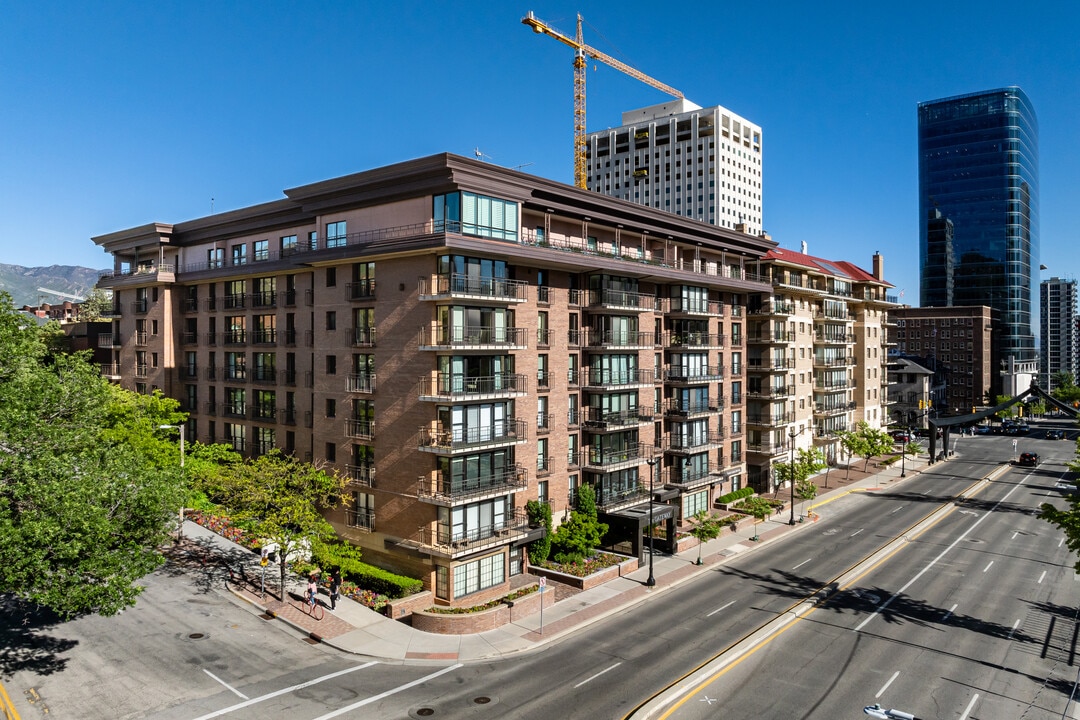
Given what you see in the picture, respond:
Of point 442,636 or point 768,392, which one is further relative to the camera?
point 768,392

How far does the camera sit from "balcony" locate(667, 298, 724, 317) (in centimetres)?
5453

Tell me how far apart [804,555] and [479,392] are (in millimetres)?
27817

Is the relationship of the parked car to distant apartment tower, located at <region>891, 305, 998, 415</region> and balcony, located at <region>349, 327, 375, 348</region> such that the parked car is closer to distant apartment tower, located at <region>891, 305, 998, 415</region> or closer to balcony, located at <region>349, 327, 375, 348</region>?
distant apartment tower, located at <region>891, 305, 998, 415</region>

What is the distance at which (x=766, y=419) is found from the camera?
6850cm

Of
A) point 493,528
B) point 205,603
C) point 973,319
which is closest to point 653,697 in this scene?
point 493,528

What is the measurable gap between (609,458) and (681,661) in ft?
60.9

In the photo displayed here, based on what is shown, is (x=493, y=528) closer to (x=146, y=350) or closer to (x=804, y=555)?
(x=804, y=555)

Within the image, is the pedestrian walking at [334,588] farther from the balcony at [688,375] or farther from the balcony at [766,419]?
the balcony at [766,419]

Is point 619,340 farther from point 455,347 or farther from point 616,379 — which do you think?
point 455,347

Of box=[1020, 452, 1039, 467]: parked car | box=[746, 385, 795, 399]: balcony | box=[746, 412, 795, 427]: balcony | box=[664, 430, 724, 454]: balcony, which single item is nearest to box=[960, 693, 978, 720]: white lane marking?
box=[664, 430, 724, 454]: balcony

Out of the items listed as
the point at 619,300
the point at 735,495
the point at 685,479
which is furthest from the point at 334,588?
the point at 735,495

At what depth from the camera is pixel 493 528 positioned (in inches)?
1532

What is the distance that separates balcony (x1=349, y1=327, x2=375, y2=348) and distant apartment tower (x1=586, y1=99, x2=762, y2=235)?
468 ft

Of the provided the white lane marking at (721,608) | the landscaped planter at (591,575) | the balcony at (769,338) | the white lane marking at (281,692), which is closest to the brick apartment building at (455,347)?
the landscaped planter at (591,575)
